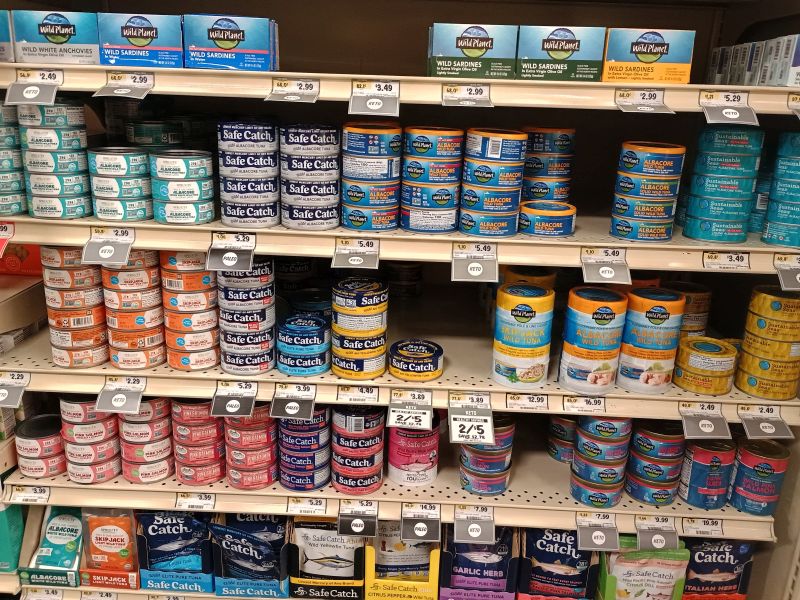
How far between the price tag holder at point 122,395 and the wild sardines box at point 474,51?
4.13ft

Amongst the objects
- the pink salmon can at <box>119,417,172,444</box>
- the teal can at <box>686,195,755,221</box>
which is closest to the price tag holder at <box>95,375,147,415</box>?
the pink salmon can at <box>119,417,172,444</box>

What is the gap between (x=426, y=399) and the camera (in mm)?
1968

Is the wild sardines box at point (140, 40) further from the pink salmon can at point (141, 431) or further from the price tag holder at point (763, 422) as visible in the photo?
the price tag holder at point (763, 422)

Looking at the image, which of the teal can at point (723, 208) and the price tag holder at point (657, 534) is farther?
the price tag holder at point (657, 534)

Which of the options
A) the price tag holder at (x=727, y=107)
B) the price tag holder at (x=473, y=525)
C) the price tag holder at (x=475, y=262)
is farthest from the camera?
the price tag holder at (x=473, y=525)

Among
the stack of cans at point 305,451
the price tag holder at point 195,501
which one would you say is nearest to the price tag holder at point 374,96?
the stack of cans at point 305,451

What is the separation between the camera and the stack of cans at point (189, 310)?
6.35 feet

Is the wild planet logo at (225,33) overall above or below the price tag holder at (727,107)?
above

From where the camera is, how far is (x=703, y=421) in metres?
1.92

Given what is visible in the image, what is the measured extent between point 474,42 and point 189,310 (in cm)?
111

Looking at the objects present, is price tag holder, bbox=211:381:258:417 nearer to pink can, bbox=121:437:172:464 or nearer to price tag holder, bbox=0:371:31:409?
pink can, bbox=121:437:172:464

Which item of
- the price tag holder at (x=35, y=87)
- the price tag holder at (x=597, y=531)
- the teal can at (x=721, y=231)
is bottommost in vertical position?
the price tag holder at (x=597, y=531)

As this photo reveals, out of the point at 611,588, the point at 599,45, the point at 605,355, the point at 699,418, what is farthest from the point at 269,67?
the point at 611,588

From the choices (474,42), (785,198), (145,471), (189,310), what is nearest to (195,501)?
(145,471)
